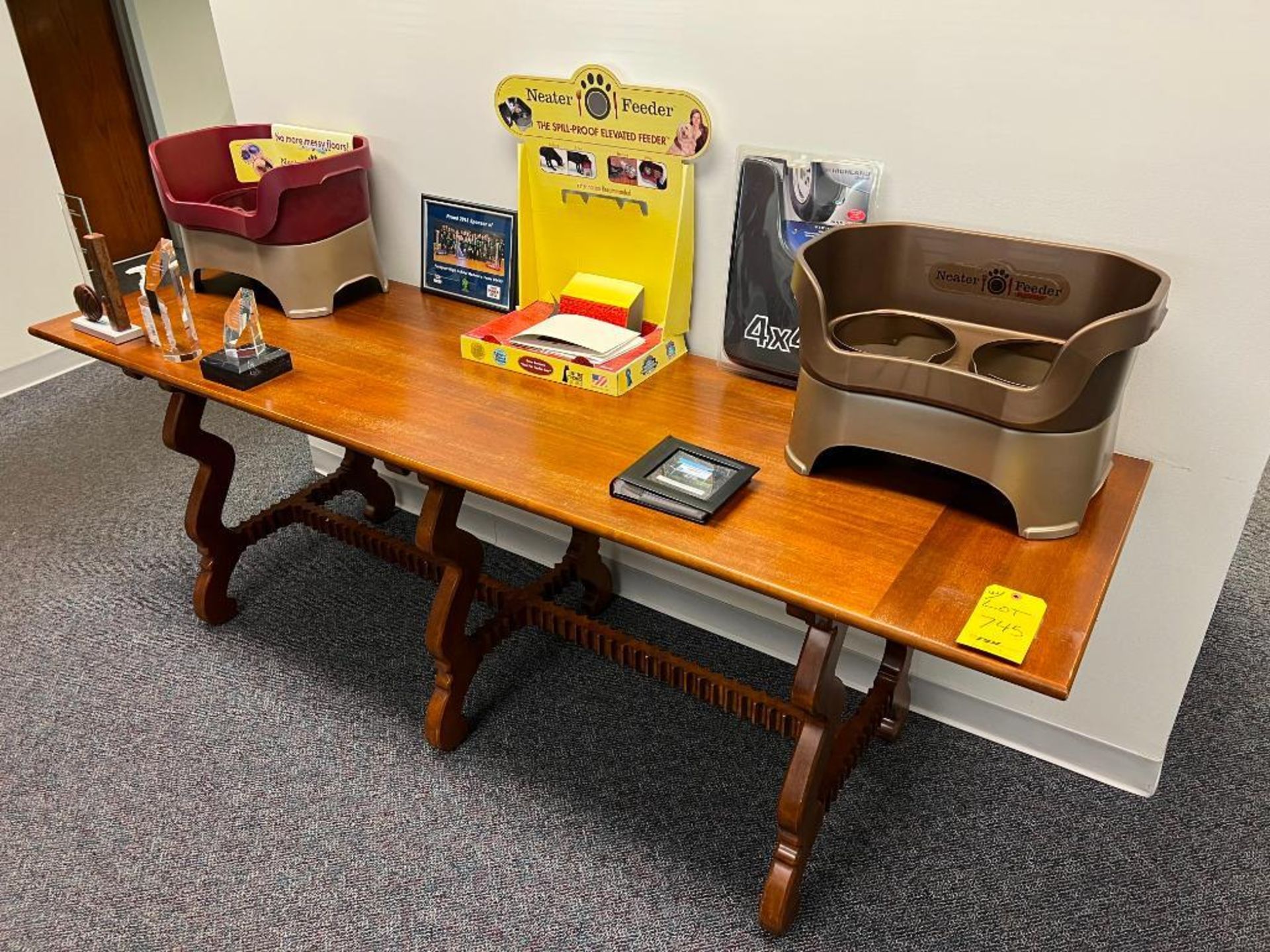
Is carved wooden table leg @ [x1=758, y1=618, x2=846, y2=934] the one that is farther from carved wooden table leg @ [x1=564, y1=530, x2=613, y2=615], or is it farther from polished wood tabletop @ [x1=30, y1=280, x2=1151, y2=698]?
carved wooden table leg @ [x1=564, y1=530, x2=613, y2=615]

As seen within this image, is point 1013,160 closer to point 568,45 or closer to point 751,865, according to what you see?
point 568,45

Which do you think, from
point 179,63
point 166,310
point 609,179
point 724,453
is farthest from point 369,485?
point 179,63

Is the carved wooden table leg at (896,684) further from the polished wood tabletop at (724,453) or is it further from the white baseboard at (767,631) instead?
the polished wood tabletop at (724,453)

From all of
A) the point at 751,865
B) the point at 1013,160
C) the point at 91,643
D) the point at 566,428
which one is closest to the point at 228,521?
the point at 91,643

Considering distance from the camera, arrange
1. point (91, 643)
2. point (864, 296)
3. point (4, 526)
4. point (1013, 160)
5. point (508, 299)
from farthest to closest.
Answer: point (4, 526)
point (91, 643)
point (508, 299)
point (864, 296)
point (1013, 160)

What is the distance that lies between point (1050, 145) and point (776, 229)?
43 centimetres

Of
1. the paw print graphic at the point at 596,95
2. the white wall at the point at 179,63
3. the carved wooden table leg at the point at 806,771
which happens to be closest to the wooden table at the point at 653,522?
the carved wooden table leg at the point at 806,771

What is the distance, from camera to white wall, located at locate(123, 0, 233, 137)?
3670mm

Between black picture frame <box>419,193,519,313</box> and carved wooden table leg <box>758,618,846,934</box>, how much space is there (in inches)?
39.0

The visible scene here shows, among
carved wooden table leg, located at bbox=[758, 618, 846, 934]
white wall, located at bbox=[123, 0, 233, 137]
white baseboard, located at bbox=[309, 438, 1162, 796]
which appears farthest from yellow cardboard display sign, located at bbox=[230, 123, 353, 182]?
white wall, located at bbox=[123, 0, 233, 137]

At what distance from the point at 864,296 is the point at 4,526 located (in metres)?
2.37

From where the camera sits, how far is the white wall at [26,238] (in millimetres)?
3057

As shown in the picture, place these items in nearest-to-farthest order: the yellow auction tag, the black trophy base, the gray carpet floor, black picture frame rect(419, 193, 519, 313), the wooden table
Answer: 1. the yellow auction tag
2. the wooden table
3. the gray carpet floor
4. the black trophy base
5. black picture frame rect(419, 193, 519, 313)

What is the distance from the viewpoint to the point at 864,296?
1440 millimetres
